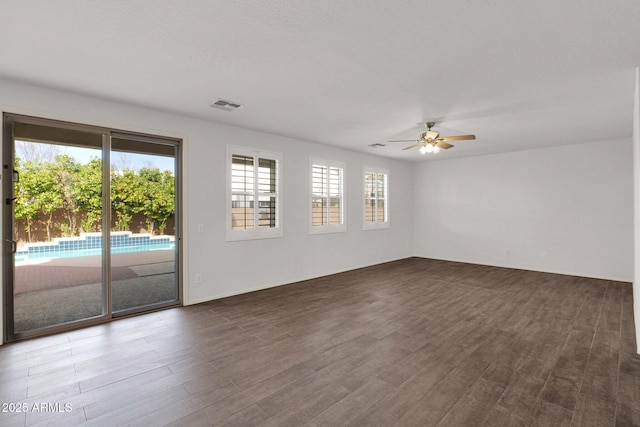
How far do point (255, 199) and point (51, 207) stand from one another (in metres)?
2.56

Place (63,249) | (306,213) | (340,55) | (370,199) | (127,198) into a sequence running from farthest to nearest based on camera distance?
(370,199), (127,198), (306,213), (63,249), (340,55)

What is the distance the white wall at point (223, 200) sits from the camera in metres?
3.43

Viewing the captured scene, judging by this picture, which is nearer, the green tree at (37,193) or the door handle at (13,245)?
the door handle at (13,245)

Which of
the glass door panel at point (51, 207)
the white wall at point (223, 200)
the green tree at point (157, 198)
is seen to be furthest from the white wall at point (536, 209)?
the glass door panel at point (51, 207)

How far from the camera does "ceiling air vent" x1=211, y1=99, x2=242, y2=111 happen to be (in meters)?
3.64

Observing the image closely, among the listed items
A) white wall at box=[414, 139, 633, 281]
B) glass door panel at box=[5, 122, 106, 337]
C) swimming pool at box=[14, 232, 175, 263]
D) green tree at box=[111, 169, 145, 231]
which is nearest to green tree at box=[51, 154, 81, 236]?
glass door panel at box=[5, 122, 106, 337]

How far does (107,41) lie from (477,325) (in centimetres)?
450

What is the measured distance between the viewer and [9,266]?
121 inches

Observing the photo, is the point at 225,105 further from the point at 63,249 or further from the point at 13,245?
the point at 63,249

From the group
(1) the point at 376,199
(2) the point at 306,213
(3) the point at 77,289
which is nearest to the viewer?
(3) the point at 77,289

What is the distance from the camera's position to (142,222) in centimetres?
746

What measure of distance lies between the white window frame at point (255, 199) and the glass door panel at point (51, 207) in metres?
1.61

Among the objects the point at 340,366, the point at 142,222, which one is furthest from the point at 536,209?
the point at 142,222

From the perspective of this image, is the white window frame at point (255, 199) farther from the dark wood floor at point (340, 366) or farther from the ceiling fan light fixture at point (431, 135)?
the ceiling fan light fixture at point (431, 135)
